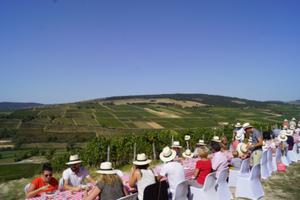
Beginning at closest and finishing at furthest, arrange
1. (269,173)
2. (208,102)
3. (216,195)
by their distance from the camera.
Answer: (216,195), (269,173), (208,102)

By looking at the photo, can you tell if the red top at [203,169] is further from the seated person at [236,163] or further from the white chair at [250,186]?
the seated person at [236,163]

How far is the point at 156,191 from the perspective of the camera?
15.0ft

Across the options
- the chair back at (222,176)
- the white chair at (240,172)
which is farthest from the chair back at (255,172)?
the chair back at (222,176)

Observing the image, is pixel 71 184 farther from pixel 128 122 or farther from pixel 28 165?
pixel 128 122

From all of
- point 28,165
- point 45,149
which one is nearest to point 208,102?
point 45,149

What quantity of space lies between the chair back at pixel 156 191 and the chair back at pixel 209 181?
3.49 feet

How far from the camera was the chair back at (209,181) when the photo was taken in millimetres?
5455

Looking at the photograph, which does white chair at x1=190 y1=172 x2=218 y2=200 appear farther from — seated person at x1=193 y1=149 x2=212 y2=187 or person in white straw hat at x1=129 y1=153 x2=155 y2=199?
person in white straw hat at x1=129 y1=153 x2=155 y2=199

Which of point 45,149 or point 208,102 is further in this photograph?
point 208,102

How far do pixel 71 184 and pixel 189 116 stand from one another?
78019 mm

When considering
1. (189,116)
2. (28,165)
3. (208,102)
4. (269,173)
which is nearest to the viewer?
(269,173)

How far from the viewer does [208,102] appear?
11462 cm

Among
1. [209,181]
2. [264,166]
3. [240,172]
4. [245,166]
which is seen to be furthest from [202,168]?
[264,166]

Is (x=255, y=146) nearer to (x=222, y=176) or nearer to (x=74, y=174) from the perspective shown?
(x=222, y=176)
